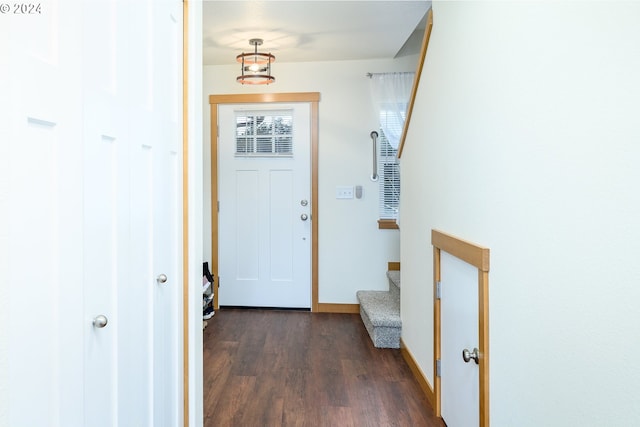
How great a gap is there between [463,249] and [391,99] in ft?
8.24

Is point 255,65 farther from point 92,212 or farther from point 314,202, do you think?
point 92,212

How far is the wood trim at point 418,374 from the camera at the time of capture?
2.21 metres

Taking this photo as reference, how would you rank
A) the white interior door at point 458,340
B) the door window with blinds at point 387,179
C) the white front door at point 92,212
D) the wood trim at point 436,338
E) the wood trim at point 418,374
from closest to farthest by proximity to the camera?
the white front door at point 92,212, the white interior door at point 458,340, the wood trim at point 436,338, the wood trim at point 418,374, the door window with blinds at point 387,179

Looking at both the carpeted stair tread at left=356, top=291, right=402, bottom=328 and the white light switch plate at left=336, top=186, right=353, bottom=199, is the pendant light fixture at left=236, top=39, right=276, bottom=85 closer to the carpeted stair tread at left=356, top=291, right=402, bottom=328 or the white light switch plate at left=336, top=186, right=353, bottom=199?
the white light switch plate at left=336, top=186, right=353, bottom=199

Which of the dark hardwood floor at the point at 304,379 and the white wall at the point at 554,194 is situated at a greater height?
the white wall at the point at 554,194

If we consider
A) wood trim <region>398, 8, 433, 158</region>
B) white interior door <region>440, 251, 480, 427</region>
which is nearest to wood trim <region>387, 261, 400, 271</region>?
wood trim <region>398, 8, 433, 158</region>

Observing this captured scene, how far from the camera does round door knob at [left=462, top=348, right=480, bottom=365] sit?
1.58m

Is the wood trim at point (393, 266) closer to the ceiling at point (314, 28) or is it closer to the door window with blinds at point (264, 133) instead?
the door window with blinds at point (264, 133)

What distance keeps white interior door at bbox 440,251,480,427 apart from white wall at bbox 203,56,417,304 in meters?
1.94

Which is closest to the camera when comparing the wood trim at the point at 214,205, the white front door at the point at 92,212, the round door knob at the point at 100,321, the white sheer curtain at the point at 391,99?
the white front door at the point at 92,212

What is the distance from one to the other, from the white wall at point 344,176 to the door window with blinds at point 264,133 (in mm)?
256

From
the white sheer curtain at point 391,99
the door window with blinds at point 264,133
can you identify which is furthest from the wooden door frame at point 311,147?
the white sheer curtain at point 391,99

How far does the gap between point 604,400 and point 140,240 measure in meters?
1.26

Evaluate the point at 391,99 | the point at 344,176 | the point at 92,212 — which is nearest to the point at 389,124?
the point at 391,99
